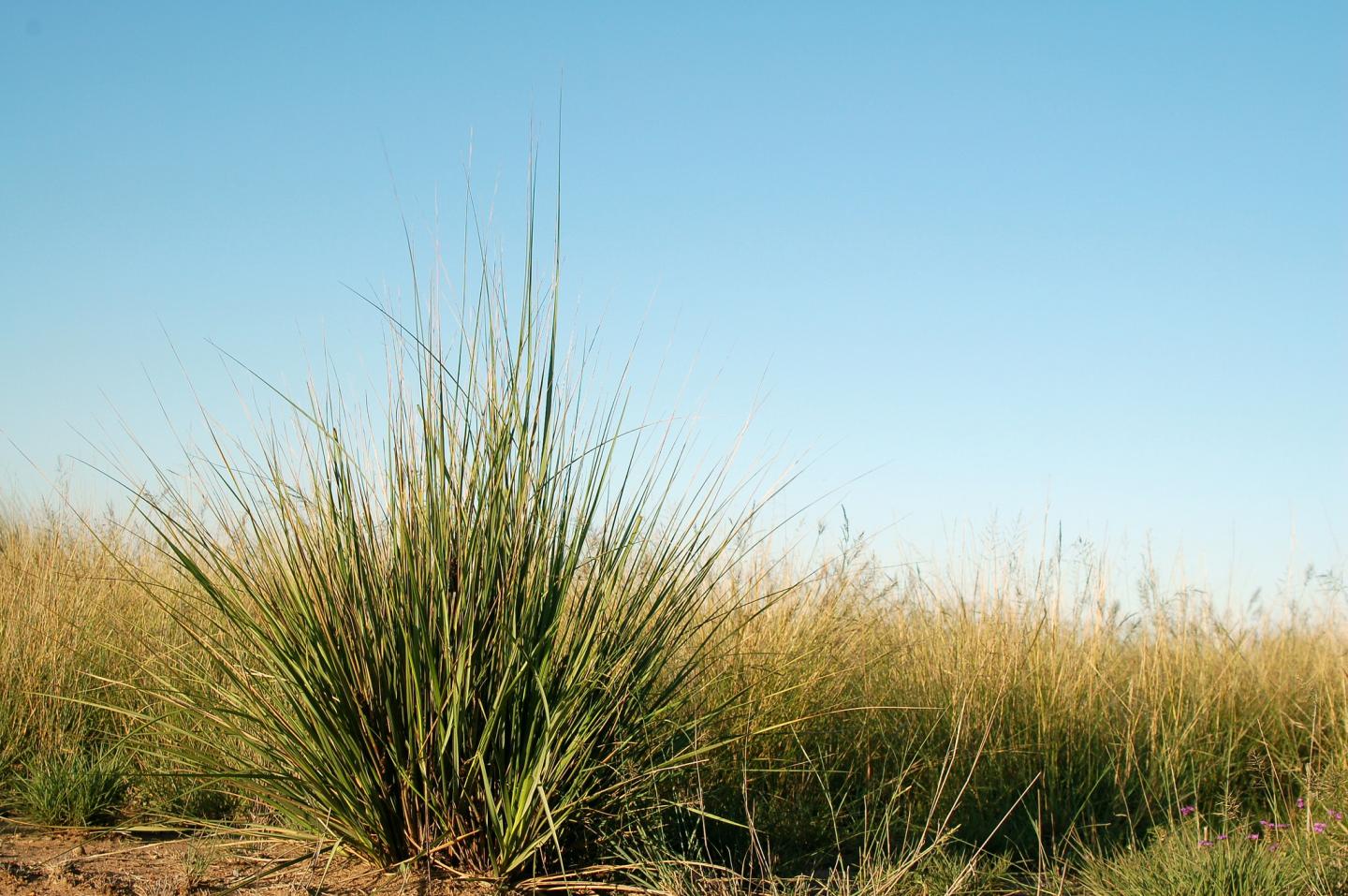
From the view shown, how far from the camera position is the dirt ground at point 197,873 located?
267cm

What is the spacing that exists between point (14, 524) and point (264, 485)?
6495mm

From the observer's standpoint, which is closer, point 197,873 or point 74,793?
point 197,873

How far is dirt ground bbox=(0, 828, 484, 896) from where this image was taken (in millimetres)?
2672

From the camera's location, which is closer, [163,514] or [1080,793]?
[163,514]

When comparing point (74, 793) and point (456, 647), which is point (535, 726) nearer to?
point (456, 647)

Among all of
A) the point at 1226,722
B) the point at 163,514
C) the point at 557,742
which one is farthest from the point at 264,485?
the point at 1226,722

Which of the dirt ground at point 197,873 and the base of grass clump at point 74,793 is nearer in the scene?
the dirt ground at point 197,873

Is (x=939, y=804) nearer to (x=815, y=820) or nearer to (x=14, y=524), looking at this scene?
(x=815, y=820)

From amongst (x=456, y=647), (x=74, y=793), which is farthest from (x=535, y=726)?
Answer: (x=74, y=793)

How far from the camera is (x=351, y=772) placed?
263cm

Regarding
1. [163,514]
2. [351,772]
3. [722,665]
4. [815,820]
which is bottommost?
[815,820]

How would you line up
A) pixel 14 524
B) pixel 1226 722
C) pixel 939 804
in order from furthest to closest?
pixel 14 524, pixel 1226 722, pixel 939 804

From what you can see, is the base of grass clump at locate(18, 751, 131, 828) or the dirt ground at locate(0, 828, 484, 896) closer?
the dirt ground at locate(0, 828, 484, 896)

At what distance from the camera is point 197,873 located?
283 cm
